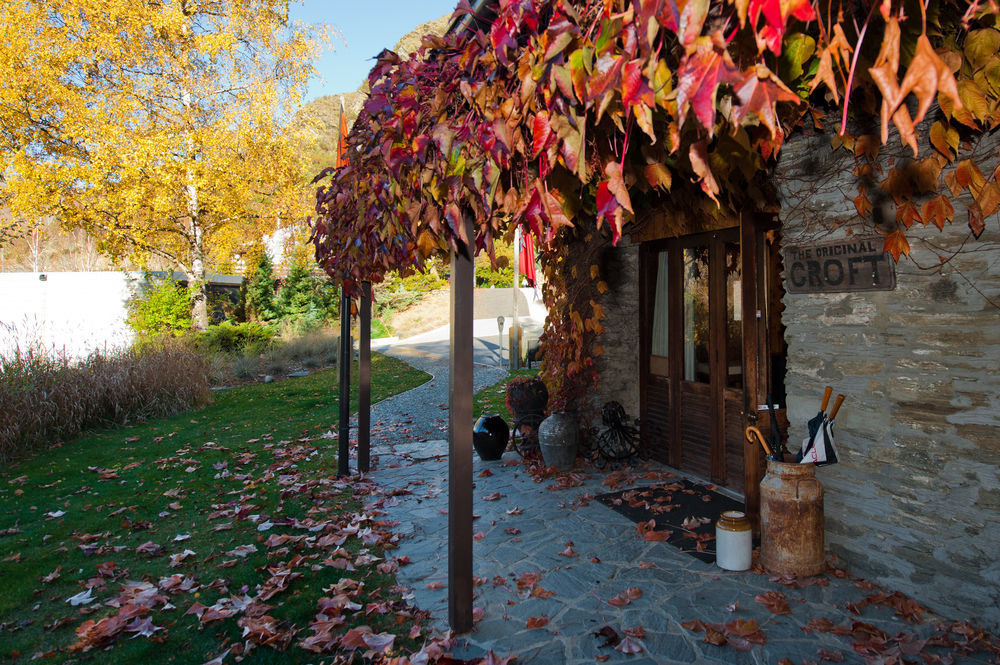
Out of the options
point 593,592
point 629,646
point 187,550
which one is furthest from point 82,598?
point 629,646

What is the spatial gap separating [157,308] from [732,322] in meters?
14.1

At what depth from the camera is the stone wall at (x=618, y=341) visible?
6250mm

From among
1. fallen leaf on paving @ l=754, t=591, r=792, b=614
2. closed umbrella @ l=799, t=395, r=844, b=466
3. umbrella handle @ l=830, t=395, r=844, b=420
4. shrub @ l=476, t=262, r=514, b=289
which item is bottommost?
fallen leaf on paving @ l=754, t=591, r=792, b=614

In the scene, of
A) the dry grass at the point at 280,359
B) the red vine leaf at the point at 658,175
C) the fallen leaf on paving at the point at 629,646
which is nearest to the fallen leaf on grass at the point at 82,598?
the fallen leaf on paving at the point at 629,646

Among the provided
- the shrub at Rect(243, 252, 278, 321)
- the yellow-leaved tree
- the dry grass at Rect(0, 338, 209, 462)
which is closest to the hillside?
the yellow-leaved tree

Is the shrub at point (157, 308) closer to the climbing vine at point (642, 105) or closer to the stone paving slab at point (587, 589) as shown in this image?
the stone paving slab at point (587, 589)

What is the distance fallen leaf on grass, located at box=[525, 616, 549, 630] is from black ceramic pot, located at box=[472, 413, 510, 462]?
332 centimetres

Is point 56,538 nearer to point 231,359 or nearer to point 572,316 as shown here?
point 572,316

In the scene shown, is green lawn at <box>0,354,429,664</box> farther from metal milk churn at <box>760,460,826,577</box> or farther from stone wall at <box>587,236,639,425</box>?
stone wall at <box>587,236,639,425</box>

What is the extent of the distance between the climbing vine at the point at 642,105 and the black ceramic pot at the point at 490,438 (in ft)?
9.00

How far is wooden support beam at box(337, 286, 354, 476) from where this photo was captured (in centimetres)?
593

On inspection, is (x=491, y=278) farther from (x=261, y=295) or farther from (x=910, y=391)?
(x=910, y=391)

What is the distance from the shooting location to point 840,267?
3463mm

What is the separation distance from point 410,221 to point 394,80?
80cm
